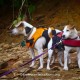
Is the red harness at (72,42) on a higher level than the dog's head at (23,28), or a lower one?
lower

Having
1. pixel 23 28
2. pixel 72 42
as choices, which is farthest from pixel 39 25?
pixel 72 42

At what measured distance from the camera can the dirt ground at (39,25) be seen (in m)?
8.12

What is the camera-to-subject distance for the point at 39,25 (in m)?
12.5

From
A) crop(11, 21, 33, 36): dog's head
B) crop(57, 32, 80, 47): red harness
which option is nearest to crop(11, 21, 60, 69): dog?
crop(11, 21, 33, 36): dog's head

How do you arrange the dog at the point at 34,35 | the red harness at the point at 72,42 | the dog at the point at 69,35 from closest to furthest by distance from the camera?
the dog at the point at 69,35
the red harness at the point at 72,42
the dog at the point at 34,35

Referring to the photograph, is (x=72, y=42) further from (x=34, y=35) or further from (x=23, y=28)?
(x=23, y=28)

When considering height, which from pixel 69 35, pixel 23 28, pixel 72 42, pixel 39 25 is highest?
pixel 39 25

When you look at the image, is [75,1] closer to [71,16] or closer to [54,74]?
[71,16]

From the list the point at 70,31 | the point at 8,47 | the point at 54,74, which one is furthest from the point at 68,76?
the point at 8,47

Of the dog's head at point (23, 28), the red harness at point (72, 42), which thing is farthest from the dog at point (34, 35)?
the red harness at point (72, 42)

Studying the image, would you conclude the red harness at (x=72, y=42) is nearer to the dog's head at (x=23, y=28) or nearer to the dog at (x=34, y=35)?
the dog at (x=34, y=35)

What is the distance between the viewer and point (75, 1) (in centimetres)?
1252

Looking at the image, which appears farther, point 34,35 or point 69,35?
point 34,35

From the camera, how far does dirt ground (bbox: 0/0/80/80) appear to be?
8117 millimetres
